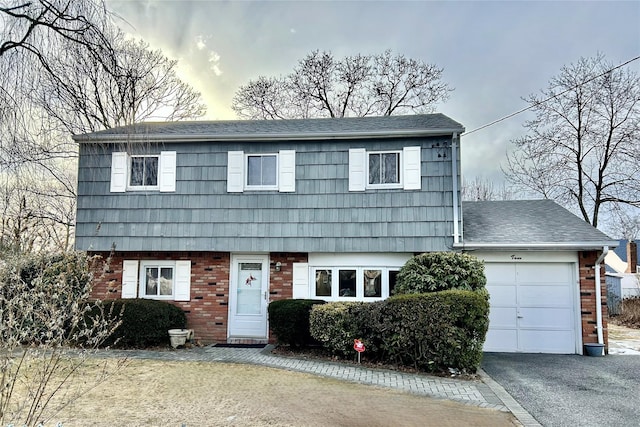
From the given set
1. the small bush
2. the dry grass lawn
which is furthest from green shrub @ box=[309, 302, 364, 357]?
the small bush

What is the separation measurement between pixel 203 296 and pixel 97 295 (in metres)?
2.66

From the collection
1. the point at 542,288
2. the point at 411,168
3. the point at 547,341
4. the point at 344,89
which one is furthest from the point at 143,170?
the point at 344,89

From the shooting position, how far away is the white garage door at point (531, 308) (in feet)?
33.3

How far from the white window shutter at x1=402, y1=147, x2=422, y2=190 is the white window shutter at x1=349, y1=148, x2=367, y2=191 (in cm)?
89

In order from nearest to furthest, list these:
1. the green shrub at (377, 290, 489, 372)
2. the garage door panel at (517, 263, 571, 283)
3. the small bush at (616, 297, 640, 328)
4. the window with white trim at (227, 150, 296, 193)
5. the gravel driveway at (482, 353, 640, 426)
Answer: the gravel driveway at (482, 353, 640, 426)
the green shrub at (377, 290, 489, 372)
the garage door panel at (517, 263, 571, 283)
the window with white trim at (227, 150, 296, 193)
the small bush at (616, 297, 640, 328)

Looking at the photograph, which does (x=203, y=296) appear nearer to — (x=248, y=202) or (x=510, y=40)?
(x=248, y=202)

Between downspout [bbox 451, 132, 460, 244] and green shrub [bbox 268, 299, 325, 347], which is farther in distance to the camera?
downspout [bbox 451, 132, 460, 244]

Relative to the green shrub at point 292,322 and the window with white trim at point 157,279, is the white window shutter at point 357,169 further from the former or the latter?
the window with white trim at point 157,279

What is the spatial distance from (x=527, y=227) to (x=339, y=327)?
5388 mm

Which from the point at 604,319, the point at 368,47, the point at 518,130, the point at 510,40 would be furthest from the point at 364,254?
the point at 368,47

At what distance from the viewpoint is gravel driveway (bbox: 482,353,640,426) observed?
5.88m

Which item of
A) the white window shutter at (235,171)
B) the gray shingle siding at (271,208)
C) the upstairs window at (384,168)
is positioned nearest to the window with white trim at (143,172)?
the gray shingle siding at (271,208)

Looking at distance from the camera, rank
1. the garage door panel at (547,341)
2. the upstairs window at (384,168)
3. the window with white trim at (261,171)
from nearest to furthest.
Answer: the garage door panel at (547,341)
the upstairs window at (384,168)
the window with white trim at (261,171)

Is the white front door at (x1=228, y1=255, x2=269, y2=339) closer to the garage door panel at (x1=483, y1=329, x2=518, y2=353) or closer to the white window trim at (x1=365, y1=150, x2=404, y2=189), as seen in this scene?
the white window trim at (x1=365, y1=150, x2=404, y2=189)
